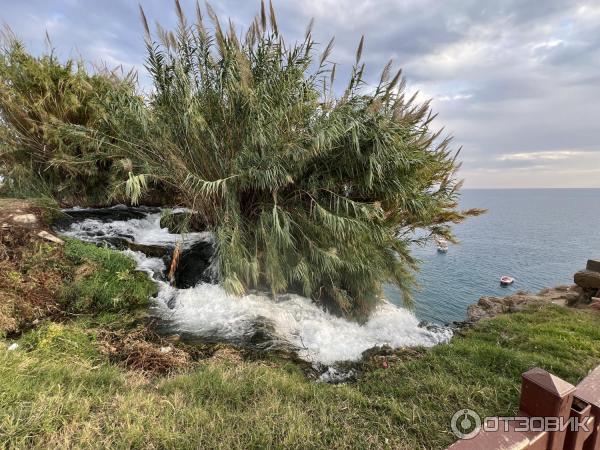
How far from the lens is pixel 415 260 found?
6035 mm

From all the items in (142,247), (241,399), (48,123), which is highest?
(48,123)

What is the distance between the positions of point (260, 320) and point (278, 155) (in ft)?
8.85

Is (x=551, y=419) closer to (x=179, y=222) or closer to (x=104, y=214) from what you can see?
(x=179, y=222)

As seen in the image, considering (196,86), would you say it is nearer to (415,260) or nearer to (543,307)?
(415,260)

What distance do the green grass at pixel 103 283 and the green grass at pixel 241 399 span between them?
0.70 metres

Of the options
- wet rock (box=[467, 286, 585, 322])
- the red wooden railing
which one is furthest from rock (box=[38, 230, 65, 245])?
wet rock (box=[467, 286, 585, 322])

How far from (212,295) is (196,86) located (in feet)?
11.9

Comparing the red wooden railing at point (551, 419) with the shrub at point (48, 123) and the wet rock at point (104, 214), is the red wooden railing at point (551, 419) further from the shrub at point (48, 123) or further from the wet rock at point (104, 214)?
the wet rock at point (104, 214)

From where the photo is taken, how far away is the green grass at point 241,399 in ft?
6.23

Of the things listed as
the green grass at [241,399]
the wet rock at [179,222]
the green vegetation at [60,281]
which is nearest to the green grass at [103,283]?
the green vegetation at [60,281]

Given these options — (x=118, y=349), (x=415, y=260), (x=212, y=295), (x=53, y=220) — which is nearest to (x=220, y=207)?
(x=212, y=295)

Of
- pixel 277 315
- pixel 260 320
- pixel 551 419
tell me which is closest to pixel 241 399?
pixel 551 419

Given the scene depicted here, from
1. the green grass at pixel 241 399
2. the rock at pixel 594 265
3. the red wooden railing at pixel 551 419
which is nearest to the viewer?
the red wooden railing at pixel 551 419

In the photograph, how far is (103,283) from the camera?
4523 mm
